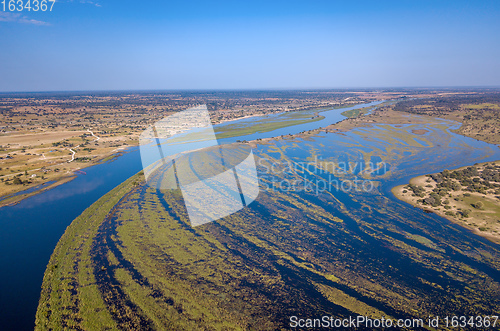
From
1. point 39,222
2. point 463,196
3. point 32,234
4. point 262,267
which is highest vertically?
point 463,196

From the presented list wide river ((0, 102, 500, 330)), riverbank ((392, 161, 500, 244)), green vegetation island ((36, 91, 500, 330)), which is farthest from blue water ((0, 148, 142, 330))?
riverbank ((392, 161, 500, 244))

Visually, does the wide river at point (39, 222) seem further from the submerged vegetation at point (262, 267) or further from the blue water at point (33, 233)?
the submerged vegetation at point (262, 267)

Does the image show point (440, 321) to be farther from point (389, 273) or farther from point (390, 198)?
point (390, 198)

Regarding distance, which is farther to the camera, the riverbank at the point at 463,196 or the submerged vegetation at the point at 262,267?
the riverbank at the point at 463,196

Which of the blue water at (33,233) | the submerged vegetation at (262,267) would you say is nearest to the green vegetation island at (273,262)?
the submerged vegetation at (262,267)

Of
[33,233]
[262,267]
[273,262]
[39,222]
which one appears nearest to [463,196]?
[273,262]

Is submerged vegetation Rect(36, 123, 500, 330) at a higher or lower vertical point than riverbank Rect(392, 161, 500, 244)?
lower

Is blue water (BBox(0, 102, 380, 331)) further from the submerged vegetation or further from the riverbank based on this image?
the riverbank

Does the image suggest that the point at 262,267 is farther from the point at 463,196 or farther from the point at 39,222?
the point at 463,196
